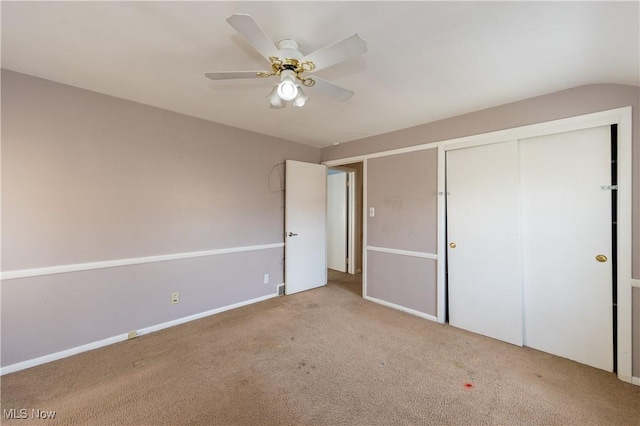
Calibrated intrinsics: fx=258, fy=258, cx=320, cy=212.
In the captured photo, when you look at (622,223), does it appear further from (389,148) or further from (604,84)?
(389,148)

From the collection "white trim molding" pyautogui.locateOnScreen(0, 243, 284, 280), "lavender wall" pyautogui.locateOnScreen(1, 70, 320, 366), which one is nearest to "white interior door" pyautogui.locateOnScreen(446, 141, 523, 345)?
"lavender wall" pyautogui.locateOnScreen(1, 70, 320, 366)

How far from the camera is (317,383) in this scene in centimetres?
195

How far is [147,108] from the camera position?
267 centimetres

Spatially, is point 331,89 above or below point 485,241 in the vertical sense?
above

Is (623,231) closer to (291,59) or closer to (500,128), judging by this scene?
(500,128)

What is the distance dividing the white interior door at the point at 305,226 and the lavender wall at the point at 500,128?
0.63 m

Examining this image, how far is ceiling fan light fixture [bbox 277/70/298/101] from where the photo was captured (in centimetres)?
158

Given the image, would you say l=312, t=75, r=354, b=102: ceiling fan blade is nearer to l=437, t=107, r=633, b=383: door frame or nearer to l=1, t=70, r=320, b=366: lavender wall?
l=1, t=70, r=320, b=366: lavender wall

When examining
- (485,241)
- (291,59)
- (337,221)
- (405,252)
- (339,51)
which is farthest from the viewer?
(337,221)

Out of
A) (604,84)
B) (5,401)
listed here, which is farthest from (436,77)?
(5,401)

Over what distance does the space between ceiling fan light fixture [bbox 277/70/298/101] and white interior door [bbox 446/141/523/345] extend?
2139mm

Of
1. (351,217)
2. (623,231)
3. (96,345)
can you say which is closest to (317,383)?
(96,345)

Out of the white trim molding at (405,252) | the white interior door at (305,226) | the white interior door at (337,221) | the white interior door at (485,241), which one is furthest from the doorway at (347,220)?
the white interior door at (485,241)

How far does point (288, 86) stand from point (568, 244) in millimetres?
2659
